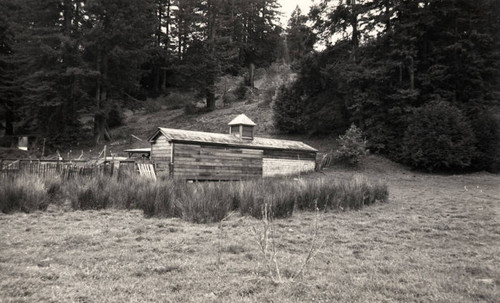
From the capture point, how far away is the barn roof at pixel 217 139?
63.2 ft

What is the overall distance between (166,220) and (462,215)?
865cm

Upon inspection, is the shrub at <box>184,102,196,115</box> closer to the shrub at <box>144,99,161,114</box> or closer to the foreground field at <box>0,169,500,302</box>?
the shrub at <box>144,99,161,114</box>

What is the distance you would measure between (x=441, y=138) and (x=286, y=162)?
35.1 ft

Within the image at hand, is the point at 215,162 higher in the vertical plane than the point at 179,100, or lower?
lower

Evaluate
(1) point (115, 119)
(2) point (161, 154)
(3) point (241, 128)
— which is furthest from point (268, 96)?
(2) point (161, 154)

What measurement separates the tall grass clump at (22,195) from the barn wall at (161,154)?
28.8 feet

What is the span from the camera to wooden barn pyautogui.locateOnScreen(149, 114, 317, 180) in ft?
63.1

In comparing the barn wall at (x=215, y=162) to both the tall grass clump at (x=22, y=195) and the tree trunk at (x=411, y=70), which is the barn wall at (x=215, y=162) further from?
the tree trunk at (x=411, y=70)

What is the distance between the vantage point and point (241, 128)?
23.0m

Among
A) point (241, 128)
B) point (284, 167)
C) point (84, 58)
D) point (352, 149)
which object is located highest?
point (84, 58)

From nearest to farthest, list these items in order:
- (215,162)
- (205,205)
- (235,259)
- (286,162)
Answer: (235,259), (205,205), (215,162), (286,162)

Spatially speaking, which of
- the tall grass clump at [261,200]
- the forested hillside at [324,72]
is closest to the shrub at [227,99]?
the forested hillside at [324,72]

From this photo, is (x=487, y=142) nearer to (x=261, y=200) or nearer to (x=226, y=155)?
(x=226, y=155)

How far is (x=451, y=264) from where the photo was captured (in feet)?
18.6
